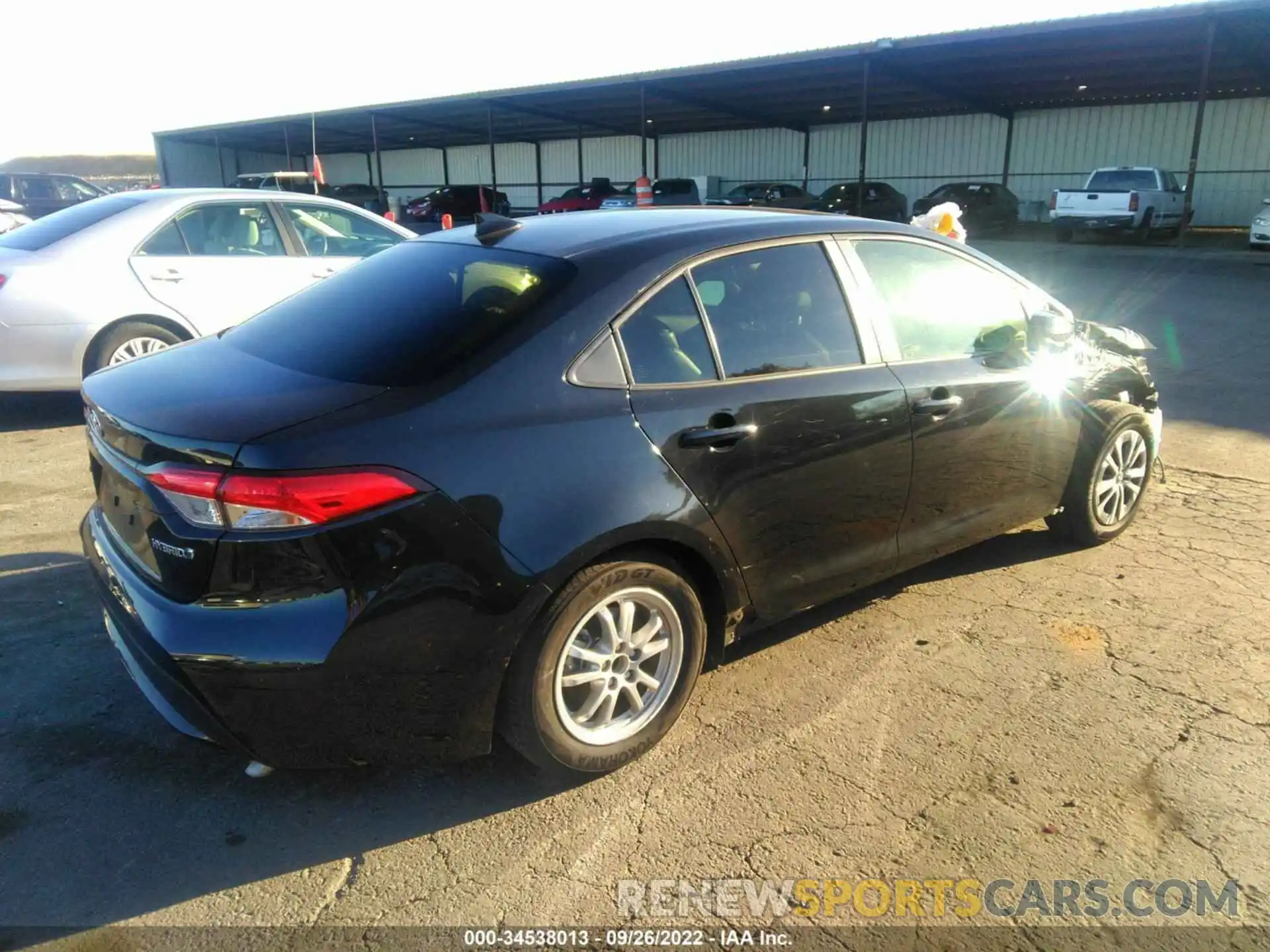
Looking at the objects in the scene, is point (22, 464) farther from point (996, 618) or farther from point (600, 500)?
point (996, 618)

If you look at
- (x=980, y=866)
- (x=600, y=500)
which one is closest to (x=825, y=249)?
(x=600, y=500)

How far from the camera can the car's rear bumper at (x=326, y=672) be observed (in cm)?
230

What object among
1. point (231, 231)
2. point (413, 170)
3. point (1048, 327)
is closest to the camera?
point (1048, 327)

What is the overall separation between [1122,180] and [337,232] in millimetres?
21854

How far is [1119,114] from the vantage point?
29.9 m

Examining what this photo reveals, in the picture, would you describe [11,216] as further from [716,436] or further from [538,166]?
[538,166]

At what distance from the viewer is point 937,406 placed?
3.56 meters

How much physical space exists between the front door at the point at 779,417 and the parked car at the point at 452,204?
29683 millimetres

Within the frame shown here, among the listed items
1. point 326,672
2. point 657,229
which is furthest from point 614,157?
point 326,672

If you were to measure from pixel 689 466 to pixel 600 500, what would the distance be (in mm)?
362

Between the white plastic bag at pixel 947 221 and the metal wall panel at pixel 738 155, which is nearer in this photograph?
the white plastic bag at pixel 947 221

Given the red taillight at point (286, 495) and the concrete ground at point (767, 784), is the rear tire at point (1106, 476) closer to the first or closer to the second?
the concrete ground at point (767, 784)

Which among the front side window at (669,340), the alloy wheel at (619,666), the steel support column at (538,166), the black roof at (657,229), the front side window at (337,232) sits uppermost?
the steel support column at (538,166)

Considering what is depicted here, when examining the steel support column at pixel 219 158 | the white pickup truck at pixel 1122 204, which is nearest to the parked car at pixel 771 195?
the white pickup truck at pixel 1122 204
